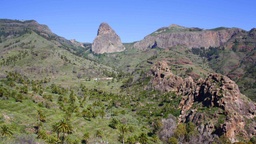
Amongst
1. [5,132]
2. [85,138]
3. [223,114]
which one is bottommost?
[85,138]

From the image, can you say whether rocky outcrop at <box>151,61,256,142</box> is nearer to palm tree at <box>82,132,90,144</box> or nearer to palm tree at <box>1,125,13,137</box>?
palm tree at <box>82,132,90,144</box>

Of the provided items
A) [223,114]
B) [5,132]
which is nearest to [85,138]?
[5,132]

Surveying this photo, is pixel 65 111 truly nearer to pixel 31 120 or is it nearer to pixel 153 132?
pixel 31 120

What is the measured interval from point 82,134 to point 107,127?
859 inches

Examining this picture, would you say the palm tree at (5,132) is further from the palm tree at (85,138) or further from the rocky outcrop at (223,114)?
the rocky outcrop at (223,114)

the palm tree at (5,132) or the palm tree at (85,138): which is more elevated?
the palm tree at (5,132)

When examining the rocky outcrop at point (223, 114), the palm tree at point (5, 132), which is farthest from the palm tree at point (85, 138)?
the rocky outcrop at point (223, 114)

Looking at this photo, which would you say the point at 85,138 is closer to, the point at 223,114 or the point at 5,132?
the point at 5,132

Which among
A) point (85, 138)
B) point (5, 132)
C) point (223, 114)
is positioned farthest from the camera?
point (223, 114)

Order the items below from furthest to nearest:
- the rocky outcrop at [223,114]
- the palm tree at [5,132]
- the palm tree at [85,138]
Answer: the rocky outcrop at [223,114] < the palm tree at [85,138] < the palm tree at [5,132]

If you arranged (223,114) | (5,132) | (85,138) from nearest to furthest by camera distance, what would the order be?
(5,132) → (85,138) → (223,114)

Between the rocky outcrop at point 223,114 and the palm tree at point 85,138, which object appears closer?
the palm tree at point 85,138

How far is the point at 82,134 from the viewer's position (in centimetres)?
15150

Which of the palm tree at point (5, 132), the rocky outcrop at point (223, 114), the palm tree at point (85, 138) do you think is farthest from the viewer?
the rocky outcrop at point (223, 114)
